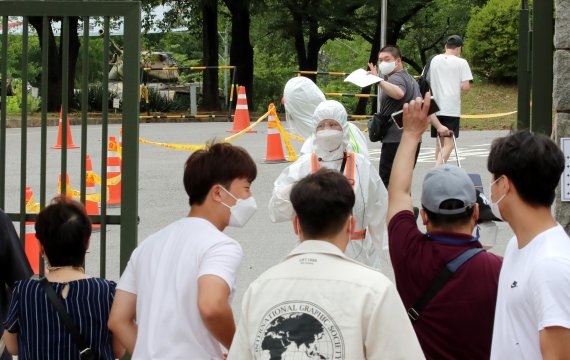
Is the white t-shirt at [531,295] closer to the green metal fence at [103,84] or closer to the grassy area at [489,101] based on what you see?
the green metal fence at [103,84]

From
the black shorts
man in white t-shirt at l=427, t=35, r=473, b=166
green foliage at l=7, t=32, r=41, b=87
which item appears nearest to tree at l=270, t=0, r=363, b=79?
green foliage at l=7, t=32, r=41, b=87

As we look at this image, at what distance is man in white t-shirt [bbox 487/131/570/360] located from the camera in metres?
3.15

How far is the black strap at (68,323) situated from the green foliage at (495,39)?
85.8 ft

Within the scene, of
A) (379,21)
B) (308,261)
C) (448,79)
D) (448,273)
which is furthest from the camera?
(379,21)

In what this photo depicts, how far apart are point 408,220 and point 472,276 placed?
377 mm

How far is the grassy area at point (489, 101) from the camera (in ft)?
86.1

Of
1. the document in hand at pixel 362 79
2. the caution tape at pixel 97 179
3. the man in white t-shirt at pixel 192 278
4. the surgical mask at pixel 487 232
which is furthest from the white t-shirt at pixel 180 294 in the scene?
the caution tape at pixel 97 179

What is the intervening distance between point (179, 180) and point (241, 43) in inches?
820

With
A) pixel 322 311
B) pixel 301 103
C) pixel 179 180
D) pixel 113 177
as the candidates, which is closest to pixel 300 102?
pixel 301 103

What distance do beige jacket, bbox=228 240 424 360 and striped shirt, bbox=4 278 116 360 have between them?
3.42 ft

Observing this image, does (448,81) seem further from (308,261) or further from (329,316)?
(329,316)

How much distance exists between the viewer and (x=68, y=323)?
403 centimetres

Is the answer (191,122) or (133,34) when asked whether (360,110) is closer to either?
(191,122)

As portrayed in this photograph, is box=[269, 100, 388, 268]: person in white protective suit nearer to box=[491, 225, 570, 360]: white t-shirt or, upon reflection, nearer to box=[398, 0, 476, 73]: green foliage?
box=[491, 225, 570, 360]: white t-shirt
